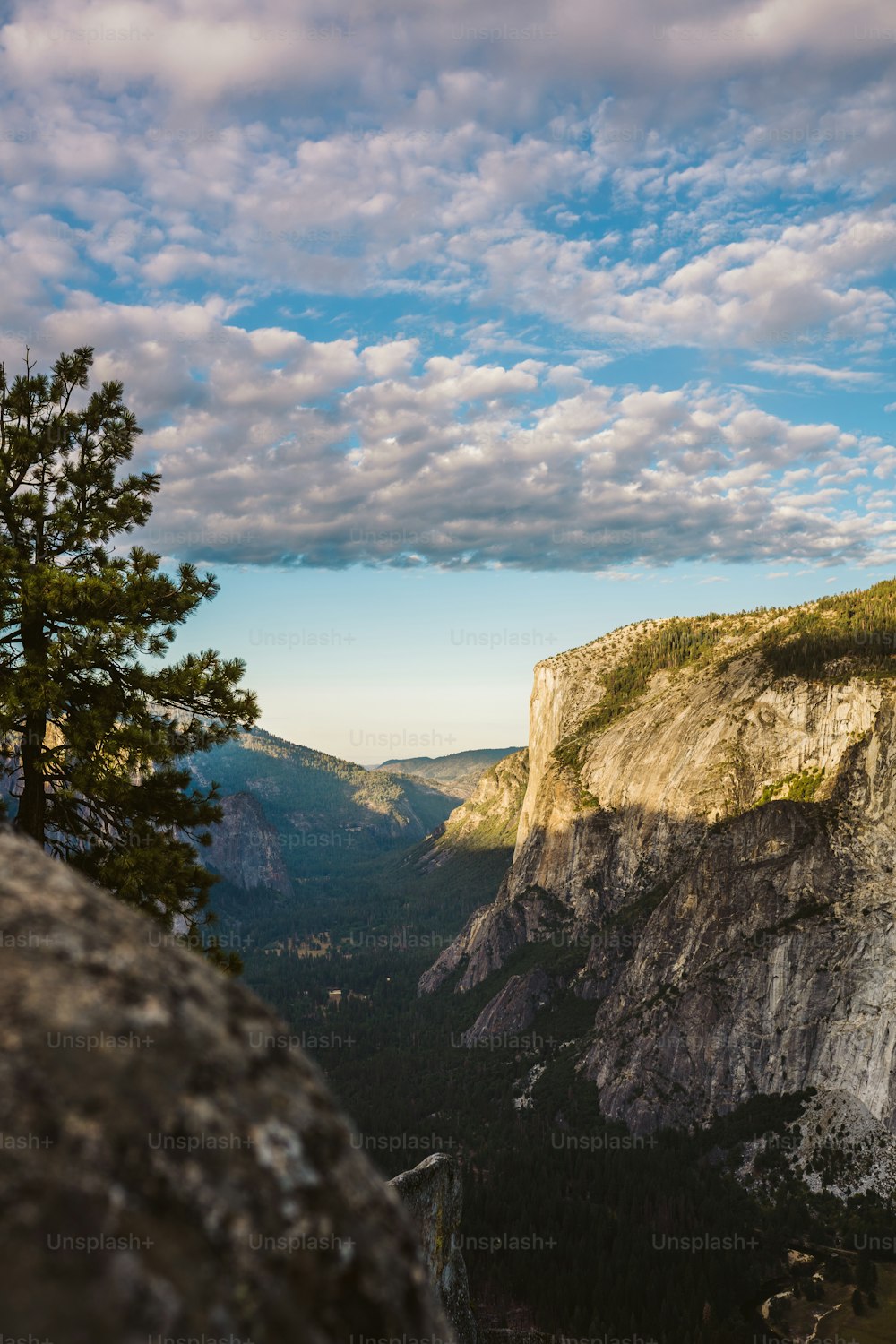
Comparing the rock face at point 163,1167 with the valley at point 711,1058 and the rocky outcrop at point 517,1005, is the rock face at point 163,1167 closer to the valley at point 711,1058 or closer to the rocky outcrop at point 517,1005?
the valley at point 711,1058

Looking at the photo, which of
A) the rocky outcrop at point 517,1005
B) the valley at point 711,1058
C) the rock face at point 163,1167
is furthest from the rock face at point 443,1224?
the rocky outcrop at point 517,1005

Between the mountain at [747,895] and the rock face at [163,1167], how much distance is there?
125 metres

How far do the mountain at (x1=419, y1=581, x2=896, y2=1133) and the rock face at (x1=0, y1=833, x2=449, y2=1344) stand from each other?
12493cm

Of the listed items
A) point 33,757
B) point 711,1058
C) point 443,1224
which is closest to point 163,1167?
point 33,757

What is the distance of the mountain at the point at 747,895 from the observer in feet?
370

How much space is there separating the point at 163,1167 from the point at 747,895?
458 ft

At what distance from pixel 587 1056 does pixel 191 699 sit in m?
157

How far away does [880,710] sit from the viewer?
397ft

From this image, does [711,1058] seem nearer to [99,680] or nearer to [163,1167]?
[99,680]

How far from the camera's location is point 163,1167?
351 cm

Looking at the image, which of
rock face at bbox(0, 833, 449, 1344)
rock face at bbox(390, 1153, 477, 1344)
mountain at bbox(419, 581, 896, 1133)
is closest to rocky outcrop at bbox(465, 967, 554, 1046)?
mountain at bbox(419, 581, 896, 1133)

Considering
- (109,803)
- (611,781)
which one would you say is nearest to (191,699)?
(109,803)

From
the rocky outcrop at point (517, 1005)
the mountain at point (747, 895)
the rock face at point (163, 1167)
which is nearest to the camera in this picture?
the rock face at point (163, 1167)

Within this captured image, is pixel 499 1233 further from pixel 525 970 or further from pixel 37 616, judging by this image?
A: pixel 37 616
